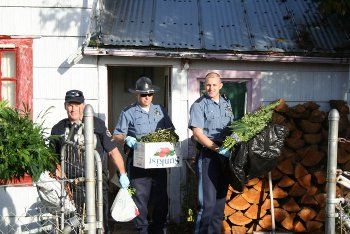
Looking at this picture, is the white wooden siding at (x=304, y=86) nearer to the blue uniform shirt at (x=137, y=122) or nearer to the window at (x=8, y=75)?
the blue uniform shirt at (x=137, y=122)

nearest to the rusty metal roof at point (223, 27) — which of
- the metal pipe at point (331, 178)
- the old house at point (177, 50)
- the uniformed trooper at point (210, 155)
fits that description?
the old house at point (177, 50)

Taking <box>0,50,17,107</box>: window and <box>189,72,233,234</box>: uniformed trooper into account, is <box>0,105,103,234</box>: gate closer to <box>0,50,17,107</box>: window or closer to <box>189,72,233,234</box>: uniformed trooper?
<box>189,72,233,234</box>: uniformed trooper

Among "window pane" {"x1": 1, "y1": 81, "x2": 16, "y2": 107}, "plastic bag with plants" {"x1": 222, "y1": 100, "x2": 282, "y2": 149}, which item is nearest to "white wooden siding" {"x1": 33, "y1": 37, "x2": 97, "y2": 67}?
"window pane" {"x1": 1, "y1": 81, "x2": 16, "y2": 107}

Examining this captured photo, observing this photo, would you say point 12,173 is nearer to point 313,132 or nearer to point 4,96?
point 4,96

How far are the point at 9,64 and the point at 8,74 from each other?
14 cm

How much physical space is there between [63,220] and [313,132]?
368 cm

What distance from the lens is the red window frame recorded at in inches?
257

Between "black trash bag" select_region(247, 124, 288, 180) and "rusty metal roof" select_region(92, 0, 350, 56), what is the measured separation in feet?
5.96

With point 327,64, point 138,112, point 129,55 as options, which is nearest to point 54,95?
point 129,55

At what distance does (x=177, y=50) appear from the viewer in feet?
21.8

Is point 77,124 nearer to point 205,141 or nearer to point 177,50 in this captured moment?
point 205,141

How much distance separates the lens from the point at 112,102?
30.0 feet

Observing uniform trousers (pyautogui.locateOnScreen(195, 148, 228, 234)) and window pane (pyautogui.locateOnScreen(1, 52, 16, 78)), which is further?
window pane (pyautogui.locateOnScreen(1, 52, 16, 78))

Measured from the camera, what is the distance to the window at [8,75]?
260 inches
